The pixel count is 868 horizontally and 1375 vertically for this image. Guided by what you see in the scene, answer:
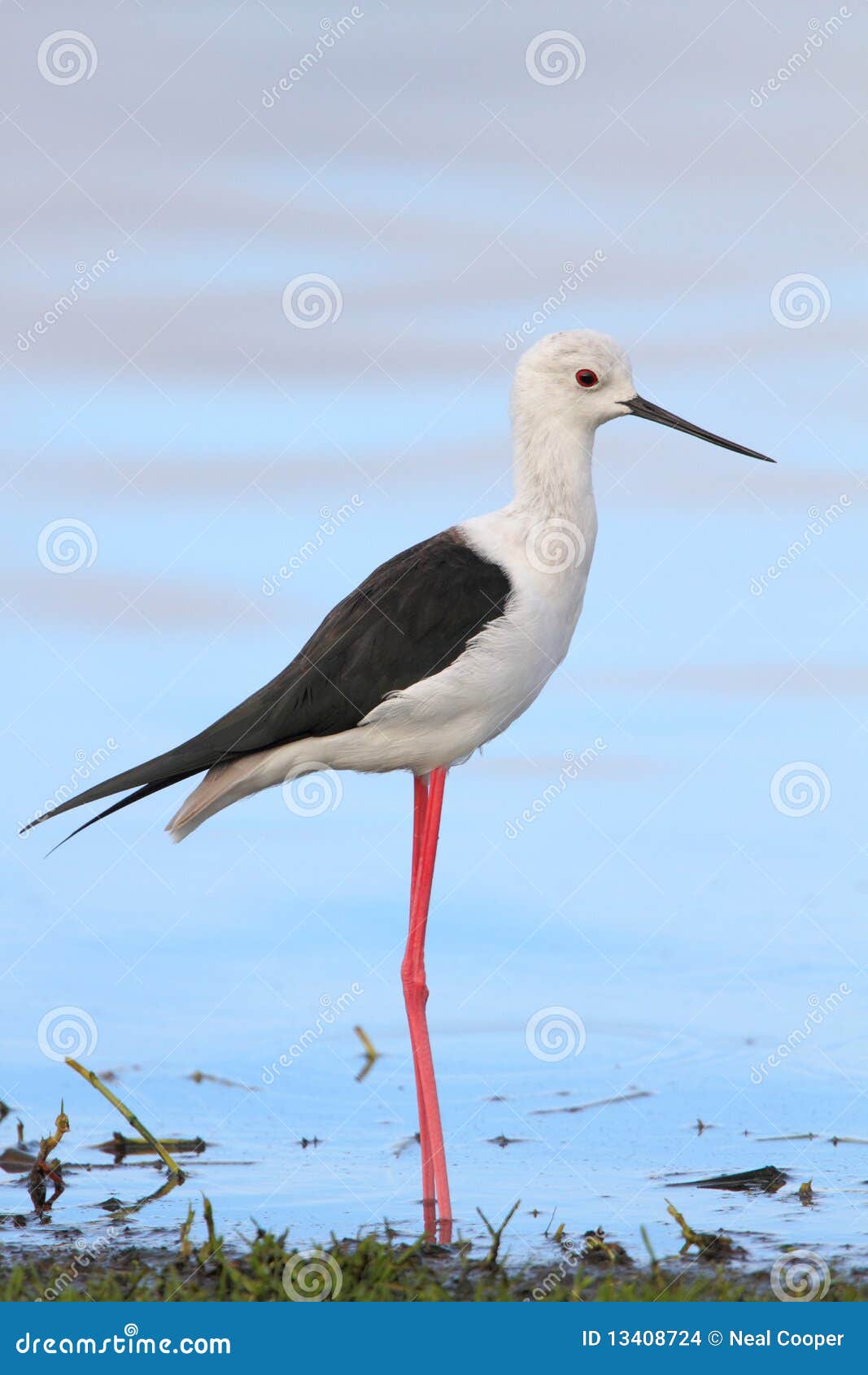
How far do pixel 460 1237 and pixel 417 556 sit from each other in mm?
3012

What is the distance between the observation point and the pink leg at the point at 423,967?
25.3 ft

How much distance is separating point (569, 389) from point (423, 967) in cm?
295

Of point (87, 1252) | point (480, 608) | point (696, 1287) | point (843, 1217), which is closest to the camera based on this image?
point (696, 1287)

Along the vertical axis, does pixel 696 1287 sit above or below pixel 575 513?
below

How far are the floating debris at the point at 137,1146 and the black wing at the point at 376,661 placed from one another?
1944 mm

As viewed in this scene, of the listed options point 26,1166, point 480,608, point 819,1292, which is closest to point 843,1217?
point 819,1292

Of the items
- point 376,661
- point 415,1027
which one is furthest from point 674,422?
point 415,1027

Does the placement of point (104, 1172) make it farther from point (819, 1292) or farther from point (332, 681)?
point (819, 1292)

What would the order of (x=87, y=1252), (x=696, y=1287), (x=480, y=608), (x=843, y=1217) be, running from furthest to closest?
(x=480, y=608) → (x=843, y=1217) → (x=87, y=1252) → (x=696, y=1287)

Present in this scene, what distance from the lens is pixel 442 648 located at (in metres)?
7.59

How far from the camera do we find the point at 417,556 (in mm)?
7750

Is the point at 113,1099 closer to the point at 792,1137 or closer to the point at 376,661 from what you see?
the point at 376,661

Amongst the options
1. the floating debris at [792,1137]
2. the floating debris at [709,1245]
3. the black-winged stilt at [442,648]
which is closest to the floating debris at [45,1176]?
the black-winged stilt at [442,648]

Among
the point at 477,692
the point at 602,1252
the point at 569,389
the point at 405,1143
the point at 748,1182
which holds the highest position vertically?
the point at 569,389
